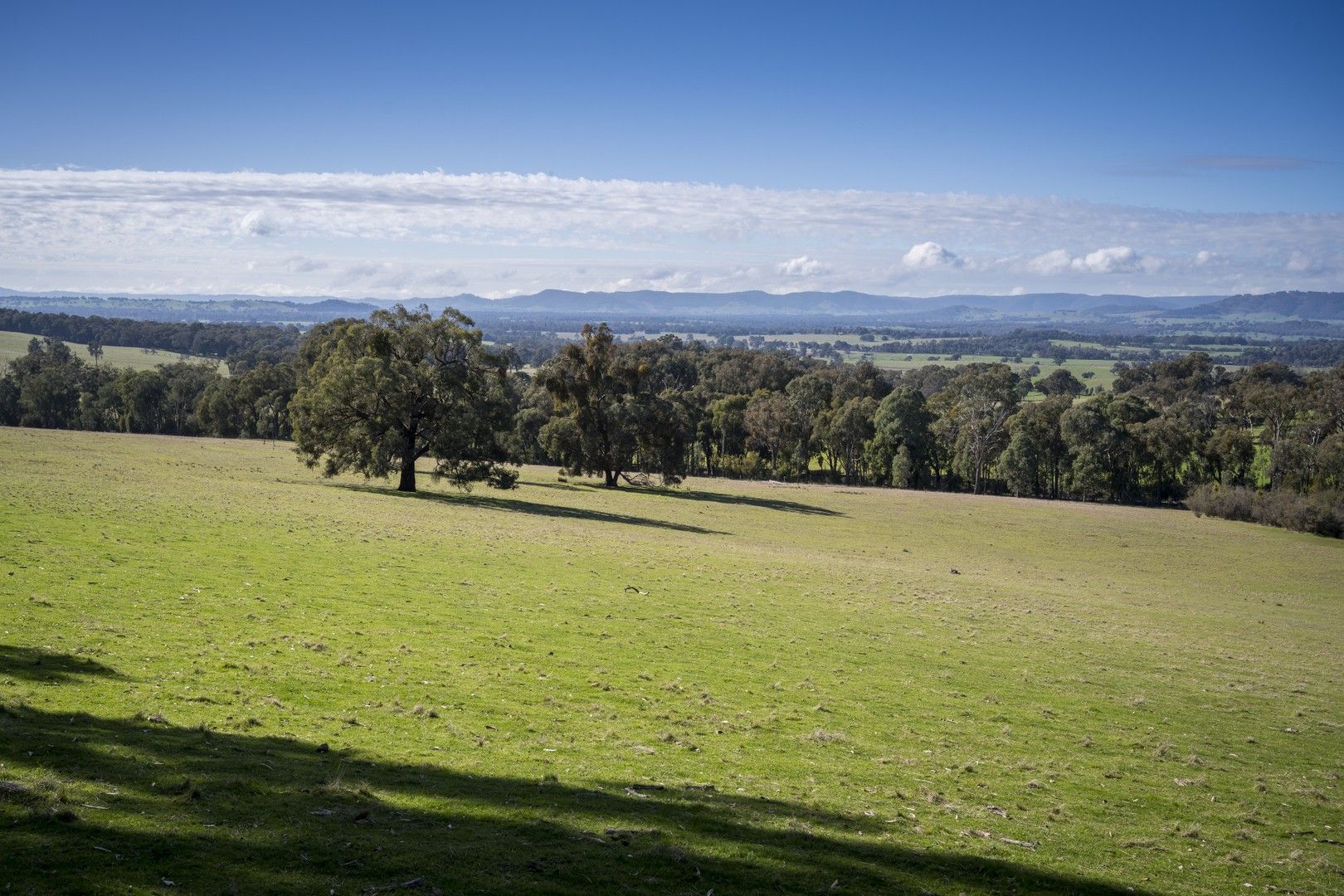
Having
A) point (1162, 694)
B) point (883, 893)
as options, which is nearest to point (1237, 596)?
point (1162, 694)

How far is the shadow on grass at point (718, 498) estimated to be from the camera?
74.9 m

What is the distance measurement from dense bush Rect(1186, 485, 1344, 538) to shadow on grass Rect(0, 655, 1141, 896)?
82.7 meters

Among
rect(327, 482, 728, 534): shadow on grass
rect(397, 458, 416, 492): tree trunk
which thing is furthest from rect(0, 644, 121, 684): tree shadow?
rect(397, 458, 416, 492): tree trunk

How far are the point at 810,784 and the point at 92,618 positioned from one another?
14.1 m

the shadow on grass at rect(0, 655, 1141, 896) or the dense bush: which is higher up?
the shadow on grass at rect(0, 655, 1141, 896)

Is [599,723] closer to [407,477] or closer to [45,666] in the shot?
[45,666]

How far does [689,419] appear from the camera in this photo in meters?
95.2

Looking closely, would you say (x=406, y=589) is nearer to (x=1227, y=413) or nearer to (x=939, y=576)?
A: (x=939, y=576)

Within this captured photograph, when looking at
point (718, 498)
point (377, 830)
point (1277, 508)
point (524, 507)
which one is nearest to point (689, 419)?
point (718, 498)

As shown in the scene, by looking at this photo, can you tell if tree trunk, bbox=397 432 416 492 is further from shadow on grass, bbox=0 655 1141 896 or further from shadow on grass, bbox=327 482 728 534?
shadow on grass, bbox=0 655 1141 896

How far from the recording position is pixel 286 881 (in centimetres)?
858

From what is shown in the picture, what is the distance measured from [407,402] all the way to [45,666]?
1689 inches

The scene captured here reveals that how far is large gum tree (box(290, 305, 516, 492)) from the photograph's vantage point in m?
55.6

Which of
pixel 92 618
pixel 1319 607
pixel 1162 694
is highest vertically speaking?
pixel 92 618
